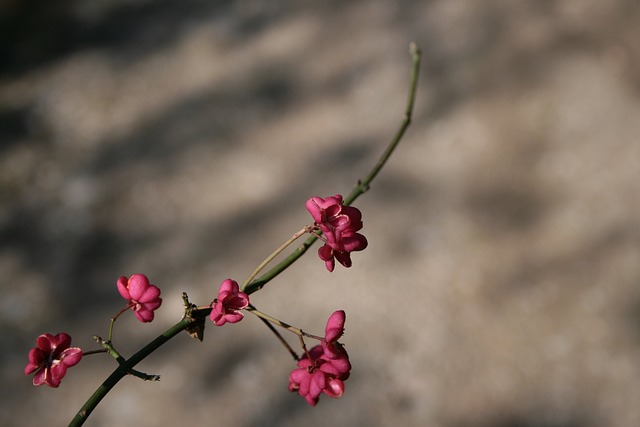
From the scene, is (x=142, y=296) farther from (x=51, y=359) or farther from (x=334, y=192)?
(x=334, y=192)

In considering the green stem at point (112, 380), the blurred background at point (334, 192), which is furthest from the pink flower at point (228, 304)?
the blurred background at point (334, 192)

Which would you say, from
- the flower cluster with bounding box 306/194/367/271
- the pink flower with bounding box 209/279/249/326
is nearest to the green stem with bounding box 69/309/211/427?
the pink flower with bounding box 209/279/249/326

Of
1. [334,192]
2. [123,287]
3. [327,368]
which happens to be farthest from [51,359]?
[334,192]

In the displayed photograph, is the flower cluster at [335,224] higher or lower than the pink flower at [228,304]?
higher

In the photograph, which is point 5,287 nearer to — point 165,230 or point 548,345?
point 165,230

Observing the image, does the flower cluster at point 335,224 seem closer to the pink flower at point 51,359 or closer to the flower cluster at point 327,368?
the flower cluster at point 327,368

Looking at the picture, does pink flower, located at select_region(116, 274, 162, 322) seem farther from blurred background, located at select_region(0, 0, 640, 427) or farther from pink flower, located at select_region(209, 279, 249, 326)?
blurred background, located at select_region(0, 0, 640, 427)
